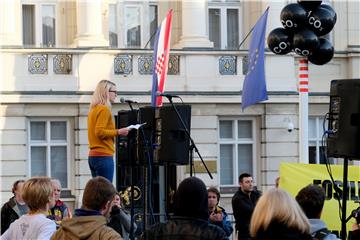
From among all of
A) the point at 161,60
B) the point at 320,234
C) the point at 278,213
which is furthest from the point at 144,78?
the point at 278,213

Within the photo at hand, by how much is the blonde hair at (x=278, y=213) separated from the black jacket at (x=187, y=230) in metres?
0.28

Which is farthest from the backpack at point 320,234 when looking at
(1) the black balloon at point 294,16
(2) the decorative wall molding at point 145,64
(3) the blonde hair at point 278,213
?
(2) the decorative wall molding at point 145,64

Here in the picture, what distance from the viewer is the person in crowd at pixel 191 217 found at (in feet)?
24.0

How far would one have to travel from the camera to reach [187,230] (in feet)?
24.1

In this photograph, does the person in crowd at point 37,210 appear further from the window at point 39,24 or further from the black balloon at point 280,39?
the window at point 39,24

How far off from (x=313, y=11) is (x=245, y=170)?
11.9 m

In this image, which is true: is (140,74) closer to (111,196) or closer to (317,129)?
(317,129)

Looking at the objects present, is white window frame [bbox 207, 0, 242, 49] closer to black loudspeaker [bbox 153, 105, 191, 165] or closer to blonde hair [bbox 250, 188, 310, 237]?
black loudspeaker [bbox 153, 105, 191, 165]

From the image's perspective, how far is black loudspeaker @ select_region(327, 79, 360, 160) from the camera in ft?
35.7

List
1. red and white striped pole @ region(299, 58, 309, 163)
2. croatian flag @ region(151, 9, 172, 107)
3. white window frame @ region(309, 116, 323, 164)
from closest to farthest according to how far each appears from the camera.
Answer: red and white striped pole @ region(299, 58, 309, 163), croatian flag @ region(151, 9, 172, 107), white window frame @ region(309, 116, 323, 164)

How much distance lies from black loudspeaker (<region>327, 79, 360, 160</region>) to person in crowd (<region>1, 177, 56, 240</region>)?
12.0 ft

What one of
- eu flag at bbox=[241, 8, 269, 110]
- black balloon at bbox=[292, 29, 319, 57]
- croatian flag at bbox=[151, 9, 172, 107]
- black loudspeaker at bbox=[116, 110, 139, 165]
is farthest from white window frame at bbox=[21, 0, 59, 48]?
black loudspeaker at bbox=[116, 110, 139, 165]

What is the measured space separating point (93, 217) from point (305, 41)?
7.75 metres

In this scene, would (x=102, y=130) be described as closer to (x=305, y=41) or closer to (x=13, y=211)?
(x=13, y=211)
